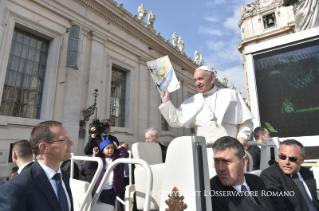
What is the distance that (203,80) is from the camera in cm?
248

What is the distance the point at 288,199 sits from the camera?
1890mm

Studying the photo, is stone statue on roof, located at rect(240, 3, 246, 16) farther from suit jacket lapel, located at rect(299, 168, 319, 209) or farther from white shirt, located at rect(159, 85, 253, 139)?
suit jacket lapel, located at rect(299, 168, 319, 209)

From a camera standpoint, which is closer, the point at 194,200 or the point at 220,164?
the point at 194,200

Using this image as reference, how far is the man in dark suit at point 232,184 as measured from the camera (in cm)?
141

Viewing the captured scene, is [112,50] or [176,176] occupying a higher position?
[112,50]

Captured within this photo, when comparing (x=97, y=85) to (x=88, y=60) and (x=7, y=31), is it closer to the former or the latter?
(x=88, y=60)

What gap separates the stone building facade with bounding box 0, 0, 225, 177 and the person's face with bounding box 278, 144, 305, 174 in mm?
7852

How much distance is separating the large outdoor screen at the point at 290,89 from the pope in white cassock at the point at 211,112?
6.23ft

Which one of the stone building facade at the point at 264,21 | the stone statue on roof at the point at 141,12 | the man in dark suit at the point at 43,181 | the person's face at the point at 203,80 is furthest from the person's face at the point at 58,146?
the stone building facade at the point at 264,21

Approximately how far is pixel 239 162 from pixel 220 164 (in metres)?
0.15

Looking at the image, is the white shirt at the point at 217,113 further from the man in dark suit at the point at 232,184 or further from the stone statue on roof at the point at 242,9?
the stone statue on roof at the point at 242,9

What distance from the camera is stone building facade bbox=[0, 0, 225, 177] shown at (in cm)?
720

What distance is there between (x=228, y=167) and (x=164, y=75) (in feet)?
10.9

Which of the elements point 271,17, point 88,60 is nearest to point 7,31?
point 88,60
